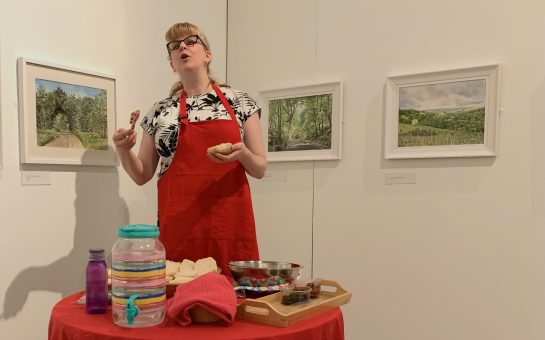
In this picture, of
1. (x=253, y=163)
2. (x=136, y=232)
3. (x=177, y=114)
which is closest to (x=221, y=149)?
(x=253, y=163)

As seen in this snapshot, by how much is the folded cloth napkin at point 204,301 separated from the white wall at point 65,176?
118cm

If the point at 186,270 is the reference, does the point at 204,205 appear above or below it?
above

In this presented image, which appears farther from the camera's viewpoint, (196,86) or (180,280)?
(196,86)

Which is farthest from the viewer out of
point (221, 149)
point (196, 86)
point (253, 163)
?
point (196, 86)

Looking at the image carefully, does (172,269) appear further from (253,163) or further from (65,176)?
(65,176)

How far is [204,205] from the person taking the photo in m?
1.65

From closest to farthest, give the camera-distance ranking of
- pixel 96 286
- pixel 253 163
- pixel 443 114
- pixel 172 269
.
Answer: pixel 96 286, pixel 172 269, pixel 253 163, pixel 443 114

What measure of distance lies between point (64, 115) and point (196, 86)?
0.76 m

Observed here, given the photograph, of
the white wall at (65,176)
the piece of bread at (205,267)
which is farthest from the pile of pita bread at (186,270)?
the white wall at (65,176)

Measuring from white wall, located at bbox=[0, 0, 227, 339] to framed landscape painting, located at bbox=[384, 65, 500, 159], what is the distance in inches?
51.7

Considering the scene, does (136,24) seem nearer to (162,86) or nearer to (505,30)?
(162,86)

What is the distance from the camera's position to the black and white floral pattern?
Answer: 170 centimetres

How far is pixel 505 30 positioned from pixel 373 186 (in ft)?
3.30

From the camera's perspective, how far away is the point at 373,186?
252 centimetres
